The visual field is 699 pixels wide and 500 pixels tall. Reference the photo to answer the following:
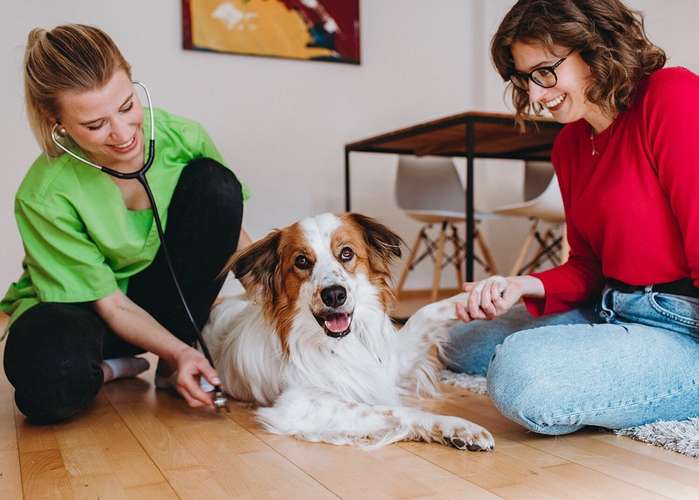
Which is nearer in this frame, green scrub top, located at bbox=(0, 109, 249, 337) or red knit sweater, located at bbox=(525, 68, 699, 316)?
red knit sweater, located at bbox=(525, 68, 699, 316)

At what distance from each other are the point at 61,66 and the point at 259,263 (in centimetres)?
66

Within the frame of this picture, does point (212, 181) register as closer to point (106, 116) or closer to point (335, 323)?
point (106, 116)

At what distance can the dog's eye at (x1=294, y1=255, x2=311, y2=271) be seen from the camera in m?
1.78

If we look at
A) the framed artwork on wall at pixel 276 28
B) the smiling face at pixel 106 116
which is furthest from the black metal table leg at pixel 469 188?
the framed artwork on wall at pixel 276 28

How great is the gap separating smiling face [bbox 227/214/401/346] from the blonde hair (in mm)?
548

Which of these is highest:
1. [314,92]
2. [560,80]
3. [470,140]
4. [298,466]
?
[314,92]

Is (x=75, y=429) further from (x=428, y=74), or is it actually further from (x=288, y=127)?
(x=428, y=74)

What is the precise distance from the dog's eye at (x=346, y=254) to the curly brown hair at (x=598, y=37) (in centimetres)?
64

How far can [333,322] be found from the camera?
5.70 feet

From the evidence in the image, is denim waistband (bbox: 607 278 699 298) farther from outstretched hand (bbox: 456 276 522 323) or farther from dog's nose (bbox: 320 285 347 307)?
dog's nose (bbox: 320 285 347 307)

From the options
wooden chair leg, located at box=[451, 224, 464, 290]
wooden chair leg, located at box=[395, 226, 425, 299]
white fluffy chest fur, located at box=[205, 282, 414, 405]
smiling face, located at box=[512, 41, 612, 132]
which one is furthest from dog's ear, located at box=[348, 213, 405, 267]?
wooden chair leg, located at box=[451, 224, 464, 290]

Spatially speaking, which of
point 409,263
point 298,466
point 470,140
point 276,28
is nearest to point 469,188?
point 470,140

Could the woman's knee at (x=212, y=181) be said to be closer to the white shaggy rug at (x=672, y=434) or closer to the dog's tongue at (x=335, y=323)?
the dog's tongue at (x=335, y=323)

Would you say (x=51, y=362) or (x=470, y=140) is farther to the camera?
(x=470, y=140)
